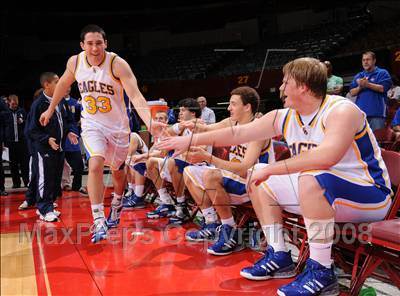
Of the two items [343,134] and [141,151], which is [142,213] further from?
[343,134]

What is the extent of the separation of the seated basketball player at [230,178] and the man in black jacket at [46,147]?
162 cm

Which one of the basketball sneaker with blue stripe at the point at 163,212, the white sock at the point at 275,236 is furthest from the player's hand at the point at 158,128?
the basketball sneaker with blue stripe at the point at 163,212

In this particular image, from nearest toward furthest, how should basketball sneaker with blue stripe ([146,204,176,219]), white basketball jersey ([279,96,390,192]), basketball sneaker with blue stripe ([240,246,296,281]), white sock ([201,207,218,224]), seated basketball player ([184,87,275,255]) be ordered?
white basketball jersey ([279,96,390,192])
basketball sneaker with blue stripe ([240,246,296,281])
seated basketball player ([184,87,275,255])
white sock ([201,207,218,224])
basketball sneaker with blue stripe ([146,204,176,219])

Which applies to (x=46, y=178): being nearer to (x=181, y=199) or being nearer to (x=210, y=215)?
(x=181, y=199)

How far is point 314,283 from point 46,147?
288 cm

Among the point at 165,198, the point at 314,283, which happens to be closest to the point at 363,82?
the point at 165,198

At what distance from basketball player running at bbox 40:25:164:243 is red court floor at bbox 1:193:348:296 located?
0.29 m

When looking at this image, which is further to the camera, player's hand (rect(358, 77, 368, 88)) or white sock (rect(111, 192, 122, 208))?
player's hand (rect(358, 77, 368, 88))

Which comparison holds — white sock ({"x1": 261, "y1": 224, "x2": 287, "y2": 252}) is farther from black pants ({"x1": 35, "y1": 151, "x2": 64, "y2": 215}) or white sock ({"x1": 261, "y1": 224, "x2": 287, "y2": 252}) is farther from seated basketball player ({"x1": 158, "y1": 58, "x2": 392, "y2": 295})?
black pants ({"x1": 35, "y1": 151, "x2": 64, "y2": 215})

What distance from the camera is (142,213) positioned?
4.24 meters

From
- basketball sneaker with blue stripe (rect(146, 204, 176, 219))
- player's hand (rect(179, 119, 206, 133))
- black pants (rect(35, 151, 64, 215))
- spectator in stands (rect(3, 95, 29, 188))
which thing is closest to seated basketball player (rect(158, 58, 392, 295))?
player's hand (rect(179, 119, 206, 133))

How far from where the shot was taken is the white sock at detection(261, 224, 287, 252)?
2156mm

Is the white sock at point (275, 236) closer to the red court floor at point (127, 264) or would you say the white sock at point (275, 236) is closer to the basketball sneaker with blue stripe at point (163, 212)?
the red court floor at point (127, 264)

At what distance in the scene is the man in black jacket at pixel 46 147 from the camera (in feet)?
12.4
